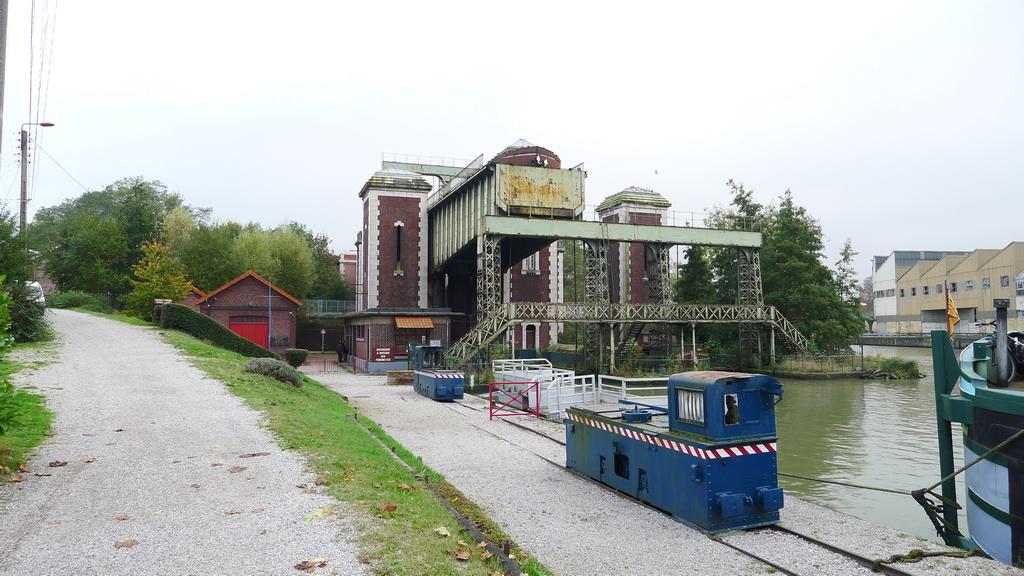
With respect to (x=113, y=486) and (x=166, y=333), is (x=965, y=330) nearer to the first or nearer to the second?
(x=166, y=333)

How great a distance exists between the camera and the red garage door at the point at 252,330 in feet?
141

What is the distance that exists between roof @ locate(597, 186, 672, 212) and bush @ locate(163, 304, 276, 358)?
2970cm

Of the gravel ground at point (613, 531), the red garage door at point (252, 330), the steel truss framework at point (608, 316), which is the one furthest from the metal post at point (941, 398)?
the red garage door at point (252, 330)

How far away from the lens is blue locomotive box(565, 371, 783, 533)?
941 centimetres

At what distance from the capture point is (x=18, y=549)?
6.65m

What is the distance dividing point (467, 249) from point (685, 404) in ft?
101

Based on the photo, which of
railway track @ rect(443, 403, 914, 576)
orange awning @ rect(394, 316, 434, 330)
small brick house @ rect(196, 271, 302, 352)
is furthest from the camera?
small brick house @ rect(196, 271, 302, 352)

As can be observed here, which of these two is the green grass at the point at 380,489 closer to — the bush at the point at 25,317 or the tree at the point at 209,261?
the bush at the point at 25,317

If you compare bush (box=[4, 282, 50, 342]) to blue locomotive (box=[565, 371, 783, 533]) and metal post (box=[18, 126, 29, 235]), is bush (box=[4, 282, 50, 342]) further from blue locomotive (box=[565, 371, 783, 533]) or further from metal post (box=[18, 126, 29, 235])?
blue locomotive (box=[565, 371, 783, 533])

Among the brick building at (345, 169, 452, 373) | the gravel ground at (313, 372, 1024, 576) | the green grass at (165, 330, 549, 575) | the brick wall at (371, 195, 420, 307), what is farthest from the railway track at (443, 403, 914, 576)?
the brick wall at (371, 195, 420, 307)

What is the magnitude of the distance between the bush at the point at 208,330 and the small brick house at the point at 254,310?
33.0ft

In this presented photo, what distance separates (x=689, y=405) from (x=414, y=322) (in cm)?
3176

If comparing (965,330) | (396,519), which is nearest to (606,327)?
(396,519)

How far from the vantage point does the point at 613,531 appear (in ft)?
30.9
